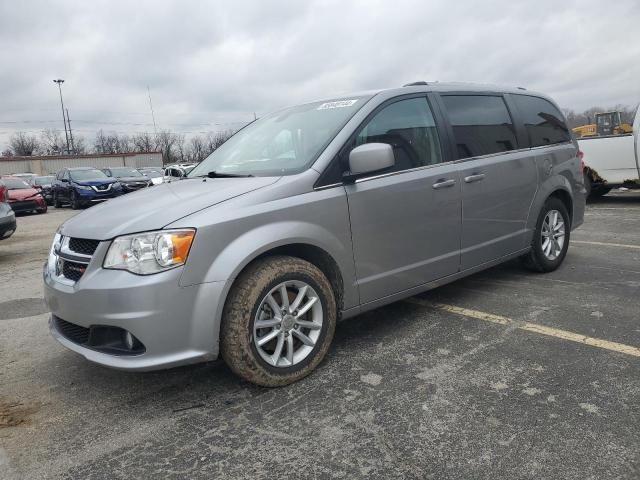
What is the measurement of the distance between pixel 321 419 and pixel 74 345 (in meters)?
1.51

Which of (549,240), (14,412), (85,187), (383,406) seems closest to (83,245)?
(14,412)

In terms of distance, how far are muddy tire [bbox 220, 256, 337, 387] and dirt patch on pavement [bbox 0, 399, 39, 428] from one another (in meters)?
1.18

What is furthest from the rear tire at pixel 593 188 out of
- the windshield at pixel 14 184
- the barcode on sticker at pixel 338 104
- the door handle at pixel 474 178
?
the windshield at pixel 14 184

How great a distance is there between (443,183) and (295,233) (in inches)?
56.4

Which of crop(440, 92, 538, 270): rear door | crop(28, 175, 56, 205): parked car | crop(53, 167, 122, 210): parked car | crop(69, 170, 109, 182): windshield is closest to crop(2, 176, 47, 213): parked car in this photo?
crop(53, 167, 122, 210): parked car

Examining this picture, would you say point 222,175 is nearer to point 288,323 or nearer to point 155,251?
point 155,251

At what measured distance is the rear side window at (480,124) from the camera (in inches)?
165

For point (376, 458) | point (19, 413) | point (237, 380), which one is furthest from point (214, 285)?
point (19, 413)

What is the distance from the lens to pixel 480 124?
4422mm

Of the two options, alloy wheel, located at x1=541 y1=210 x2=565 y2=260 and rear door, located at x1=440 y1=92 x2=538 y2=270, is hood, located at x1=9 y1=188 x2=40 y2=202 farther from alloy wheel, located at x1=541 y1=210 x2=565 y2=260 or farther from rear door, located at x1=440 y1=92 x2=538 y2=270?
alloy wheel, located at x1=541 y1=210 x2=565 y2=260

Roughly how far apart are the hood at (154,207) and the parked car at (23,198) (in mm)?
15931

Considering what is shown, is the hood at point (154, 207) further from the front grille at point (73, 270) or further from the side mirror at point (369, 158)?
the side mirror at point (369, 158)

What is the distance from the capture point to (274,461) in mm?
2367

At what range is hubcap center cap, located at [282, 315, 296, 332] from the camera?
10.1ft
